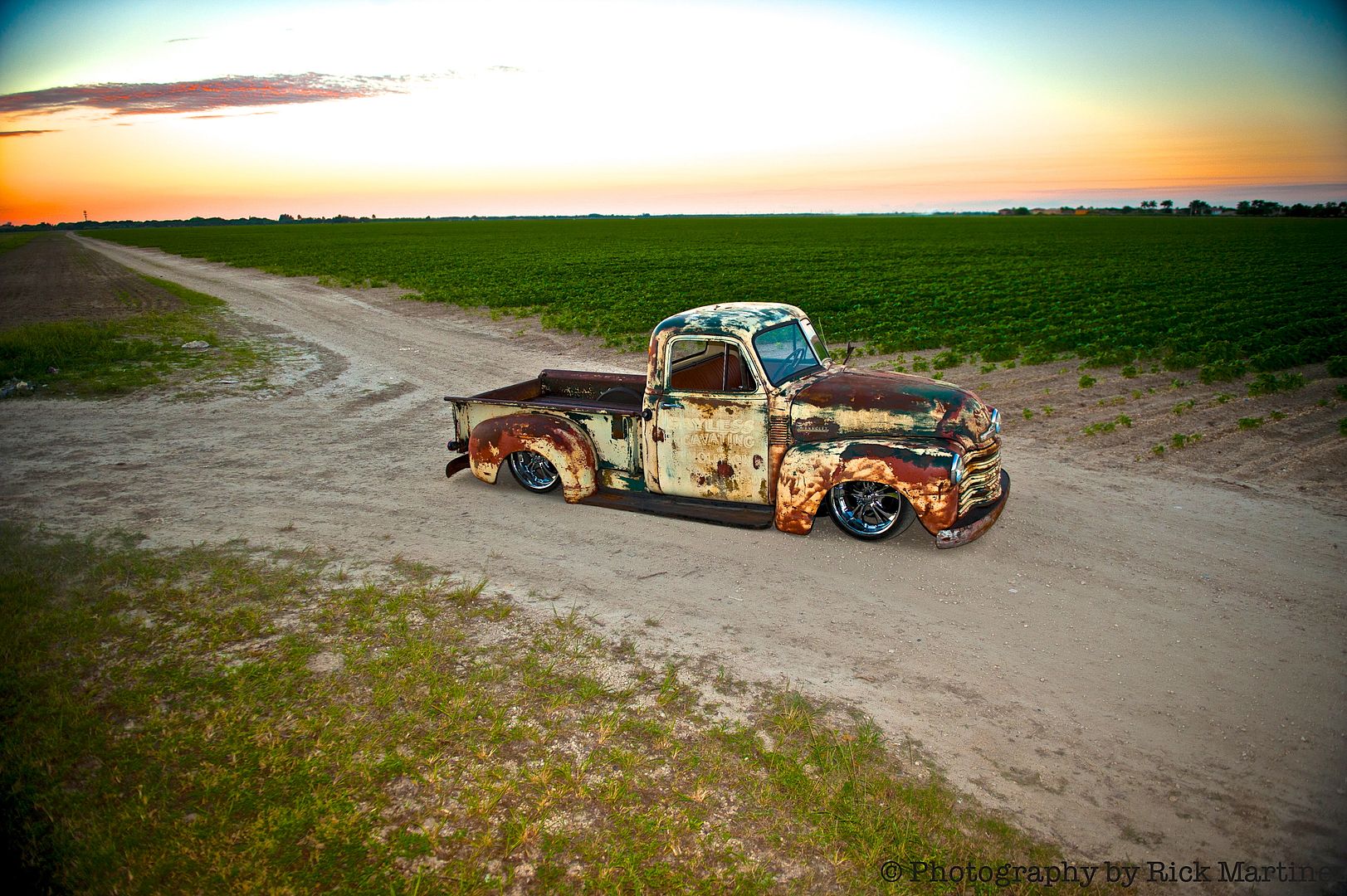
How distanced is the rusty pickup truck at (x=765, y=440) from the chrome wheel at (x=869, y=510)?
0.01 metres

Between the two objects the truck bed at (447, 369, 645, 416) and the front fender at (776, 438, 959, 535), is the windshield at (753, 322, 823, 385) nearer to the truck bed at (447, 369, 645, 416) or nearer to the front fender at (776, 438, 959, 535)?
the front fender at (776, 438, 959, 535)

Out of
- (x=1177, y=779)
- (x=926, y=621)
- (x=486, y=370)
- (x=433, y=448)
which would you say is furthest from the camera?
(x=486, y=370)

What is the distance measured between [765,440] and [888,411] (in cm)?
120

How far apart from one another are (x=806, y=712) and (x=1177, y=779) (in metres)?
2.10

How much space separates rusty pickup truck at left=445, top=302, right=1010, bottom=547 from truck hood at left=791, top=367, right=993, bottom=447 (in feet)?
0.04

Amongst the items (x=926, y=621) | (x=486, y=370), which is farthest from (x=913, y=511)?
(x=486, y=370)

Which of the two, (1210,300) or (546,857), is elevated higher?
(1210,300)

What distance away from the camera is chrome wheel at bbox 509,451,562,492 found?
29.2ft

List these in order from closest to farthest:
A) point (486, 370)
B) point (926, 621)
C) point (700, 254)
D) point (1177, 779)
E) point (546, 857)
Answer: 1. point (546, 857)
2. point (1177, 779)
3. point (926, 621)
4. point (486, 370)
5. point (700, 254)

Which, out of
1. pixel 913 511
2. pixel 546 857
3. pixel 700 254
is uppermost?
pixel 700 254

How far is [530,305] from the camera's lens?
26.1 meters

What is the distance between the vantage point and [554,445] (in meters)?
8.34

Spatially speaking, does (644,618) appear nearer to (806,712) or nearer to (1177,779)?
(806,712)

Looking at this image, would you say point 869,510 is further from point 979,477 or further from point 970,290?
point 970,290
